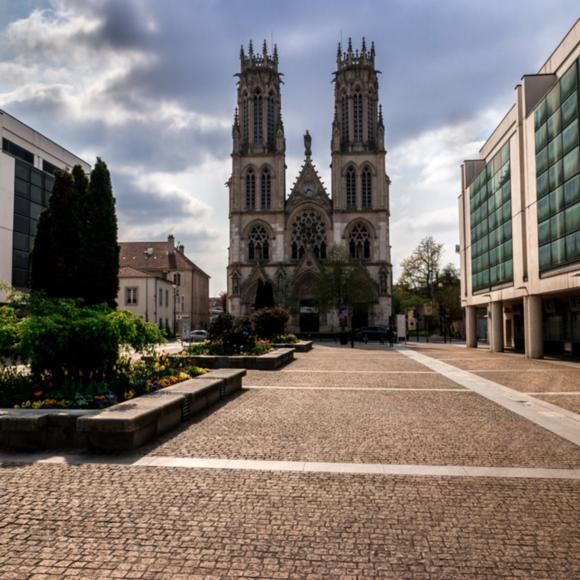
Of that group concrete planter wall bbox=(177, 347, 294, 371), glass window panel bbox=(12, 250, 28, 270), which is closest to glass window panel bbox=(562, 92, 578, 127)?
concrete planter wall bbox=(177, 347, 294, 371)

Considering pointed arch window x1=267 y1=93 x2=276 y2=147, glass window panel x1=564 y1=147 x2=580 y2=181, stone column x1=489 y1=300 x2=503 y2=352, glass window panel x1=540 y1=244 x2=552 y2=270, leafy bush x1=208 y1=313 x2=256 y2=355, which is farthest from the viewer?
pointed arch window x1=267 y1=93 x2=276 y2=147

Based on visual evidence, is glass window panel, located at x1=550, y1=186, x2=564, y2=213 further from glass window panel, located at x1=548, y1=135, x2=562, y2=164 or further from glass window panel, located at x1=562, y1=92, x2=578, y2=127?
glass window panel, located at x1=562, y1=92, x2=578, y2=127

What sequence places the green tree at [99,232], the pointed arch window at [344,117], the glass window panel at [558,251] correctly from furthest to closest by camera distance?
the pointed arch window at [344,117] → the glass window panel at [558,251] → the green tree at [99,232]

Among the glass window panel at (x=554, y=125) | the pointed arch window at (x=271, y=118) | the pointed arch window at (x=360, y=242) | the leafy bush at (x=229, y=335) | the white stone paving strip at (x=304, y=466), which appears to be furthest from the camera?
the pointed arch window at (x=271, y=118)

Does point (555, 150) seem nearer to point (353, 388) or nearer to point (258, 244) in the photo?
point (353, 388)

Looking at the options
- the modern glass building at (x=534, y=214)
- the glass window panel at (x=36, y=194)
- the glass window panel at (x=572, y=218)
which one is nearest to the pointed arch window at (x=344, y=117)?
the modern glass building at (x=534, y=214)

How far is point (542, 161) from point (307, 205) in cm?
4377

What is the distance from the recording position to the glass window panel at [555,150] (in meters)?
22.5

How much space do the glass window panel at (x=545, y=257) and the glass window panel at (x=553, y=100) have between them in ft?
19.1

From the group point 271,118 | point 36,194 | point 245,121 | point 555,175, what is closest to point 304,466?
point 555,175

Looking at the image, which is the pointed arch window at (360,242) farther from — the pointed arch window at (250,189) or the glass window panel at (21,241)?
the glass window panel at (21,241)

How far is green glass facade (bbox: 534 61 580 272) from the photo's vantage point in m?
21.3

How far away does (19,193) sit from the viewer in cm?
3512

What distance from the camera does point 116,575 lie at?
12.8 feet
